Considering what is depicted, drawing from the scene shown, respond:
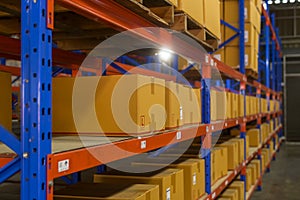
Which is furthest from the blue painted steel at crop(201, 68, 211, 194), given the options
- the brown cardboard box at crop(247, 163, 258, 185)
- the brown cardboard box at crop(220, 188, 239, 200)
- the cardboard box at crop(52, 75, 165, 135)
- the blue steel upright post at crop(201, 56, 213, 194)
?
the brown cardboard box at crop(247, 163, 258, 185)

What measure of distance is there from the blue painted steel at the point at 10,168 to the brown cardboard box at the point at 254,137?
667 centimetres

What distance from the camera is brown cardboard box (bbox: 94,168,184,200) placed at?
2.93m

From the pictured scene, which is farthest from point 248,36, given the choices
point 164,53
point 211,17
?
point 211,17

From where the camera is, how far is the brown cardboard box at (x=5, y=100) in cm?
220

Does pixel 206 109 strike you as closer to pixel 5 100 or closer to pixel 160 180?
pixel 160 180

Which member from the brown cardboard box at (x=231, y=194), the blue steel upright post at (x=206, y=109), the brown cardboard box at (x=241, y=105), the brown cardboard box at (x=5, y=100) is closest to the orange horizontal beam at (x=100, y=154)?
the brown cardboard box at (x=5, y=100)

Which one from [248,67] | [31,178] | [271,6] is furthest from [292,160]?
[31,178]

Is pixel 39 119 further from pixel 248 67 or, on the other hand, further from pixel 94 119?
pixel 248 67

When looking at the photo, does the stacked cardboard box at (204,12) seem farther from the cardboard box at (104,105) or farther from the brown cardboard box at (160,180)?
the brown cardboard box at (160,180)

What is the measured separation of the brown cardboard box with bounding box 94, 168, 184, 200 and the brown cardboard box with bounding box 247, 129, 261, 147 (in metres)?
4.78

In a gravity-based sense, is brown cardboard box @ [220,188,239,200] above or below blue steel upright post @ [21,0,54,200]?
below

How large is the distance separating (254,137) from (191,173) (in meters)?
4.56

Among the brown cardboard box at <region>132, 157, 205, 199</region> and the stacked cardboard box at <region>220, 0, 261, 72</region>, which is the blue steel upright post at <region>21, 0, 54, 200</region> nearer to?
the brown cardboard box at <region>132, 157, 205, 199</region>

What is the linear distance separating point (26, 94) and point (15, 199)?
128 centimetres
